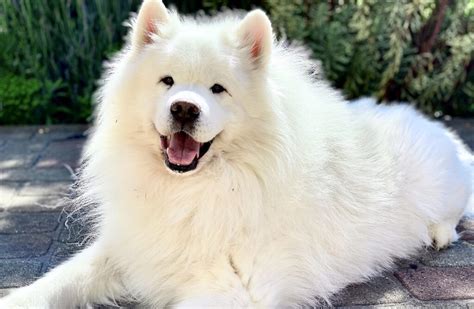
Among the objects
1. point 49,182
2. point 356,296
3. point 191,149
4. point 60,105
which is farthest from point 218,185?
point 60,105

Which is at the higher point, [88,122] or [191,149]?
[191,149]

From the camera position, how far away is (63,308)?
293 cm

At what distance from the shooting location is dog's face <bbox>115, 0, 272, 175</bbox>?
2.79 m

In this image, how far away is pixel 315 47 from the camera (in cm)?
691

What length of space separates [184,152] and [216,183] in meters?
0.22

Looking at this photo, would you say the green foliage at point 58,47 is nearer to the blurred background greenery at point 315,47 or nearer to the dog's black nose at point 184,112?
the blurred background greenery at point 315,47

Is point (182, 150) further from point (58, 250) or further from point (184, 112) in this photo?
point (58, 250)

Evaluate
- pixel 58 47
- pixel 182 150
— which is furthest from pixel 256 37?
pixel 58 47

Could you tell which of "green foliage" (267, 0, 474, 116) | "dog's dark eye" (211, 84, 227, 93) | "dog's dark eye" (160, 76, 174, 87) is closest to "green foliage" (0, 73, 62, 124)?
"green foliage" (267, 0, 474, 116)

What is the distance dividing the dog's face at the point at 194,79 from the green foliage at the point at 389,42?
372 cm

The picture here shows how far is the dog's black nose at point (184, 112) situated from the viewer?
271 centimetres

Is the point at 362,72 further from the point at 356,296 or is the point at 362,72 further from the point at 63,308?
the point at 63,308

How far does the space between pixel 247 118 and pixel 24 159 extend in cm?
358

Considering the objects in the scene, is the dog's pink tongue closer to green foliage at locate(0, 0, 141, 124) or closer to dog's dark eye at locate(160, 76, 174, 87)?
dog's dark eye at locate(160, 76, 174, 87)
